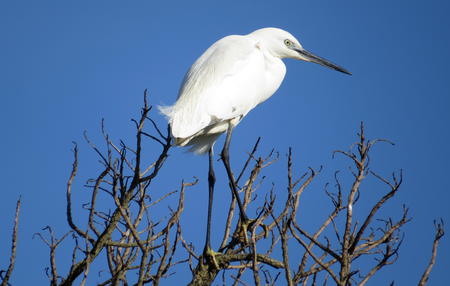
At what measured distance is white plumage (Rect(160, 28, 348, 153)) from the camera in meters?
5.13

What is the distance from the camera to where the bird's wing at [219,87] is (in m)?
5.11

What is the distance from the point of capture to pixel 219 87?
208 inches

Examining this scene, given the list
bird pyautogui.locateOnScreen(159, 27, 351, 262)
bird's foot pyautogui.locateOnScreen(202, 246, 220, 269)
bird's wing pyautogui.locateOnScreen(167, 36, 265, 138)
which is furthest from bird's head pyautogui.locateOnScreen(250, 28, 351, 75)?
bird's foot pyautogui.locateOnScreen(202, 246, 220, 269)

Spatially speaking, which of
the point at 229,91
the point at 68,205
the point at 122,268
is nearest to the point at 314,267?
the point at 122,268

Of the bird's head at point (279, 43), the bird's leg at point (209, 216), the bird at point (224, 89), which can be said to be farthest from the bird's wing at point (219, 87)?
the bird's leg at point (209, 216)

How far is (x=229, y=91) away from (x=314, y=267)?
7.15 ft

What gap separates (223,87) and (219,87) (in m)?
0.04

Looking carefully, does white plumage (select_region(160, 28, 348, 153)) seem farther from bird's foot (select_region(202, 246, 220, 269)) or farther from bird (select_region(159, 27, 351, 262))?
bird's foot (select_region(202, 246, 220, 269))

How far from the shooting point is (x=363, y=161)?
10.5ft

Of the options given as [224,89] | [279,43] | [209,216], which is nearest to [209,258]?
[209,216]

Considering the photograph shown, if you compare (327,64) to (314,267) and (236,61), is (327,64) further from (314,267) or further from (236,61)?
(314,267)

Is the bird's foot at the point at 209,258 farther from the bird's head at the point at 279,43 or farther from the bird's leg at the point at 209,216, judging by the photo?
the bird's head at the point at 279,43

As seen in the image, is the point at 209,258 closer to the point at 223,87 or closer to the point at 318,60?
the point at 223,87

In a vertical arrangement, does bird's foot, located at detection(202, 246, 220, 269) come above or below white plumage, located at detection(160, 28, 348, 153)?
below
